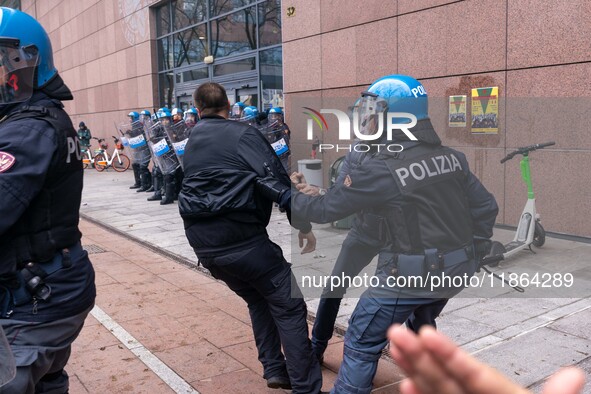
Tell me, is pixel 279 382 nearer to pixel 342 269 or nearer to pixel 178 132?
pixel 342 269

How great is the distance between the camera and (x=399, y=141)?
299cm

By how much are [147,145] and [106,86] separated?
29.1ft

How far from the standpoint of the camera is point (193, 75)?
716 inches

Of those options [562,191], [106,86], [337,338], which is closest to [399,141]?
[337,338]

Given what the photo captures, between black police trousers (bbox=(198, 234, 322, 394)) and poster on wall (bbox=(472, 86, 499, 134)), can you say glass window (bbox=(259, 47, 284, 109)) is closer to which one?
poster on wall (bbox=(472, 86, 499, 134))

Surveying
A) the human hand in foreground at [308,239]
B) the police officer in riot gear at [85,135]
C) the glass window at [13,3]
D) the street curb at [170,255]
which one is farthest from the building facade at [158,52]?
the human hand in foreground at [308,239]

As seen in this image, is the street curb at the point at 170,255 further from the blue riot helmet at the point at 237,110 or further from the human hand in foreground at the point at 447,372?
the human hand in foreground at the point at 447,372

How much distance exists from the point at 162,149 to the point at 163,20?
7.83 meters

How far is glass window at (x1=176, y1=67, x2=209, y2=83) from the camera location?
1759 cm

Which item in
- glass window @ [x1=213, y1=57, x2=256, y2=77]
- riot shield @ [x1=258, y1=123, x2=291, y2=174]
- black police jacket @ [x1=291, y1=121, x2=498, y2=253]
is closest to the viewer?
black police jacket @ [x1=291, y1=121, x2=498, y2=253]

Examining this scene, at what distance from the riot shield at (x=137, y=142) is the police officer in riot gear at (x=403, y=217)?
12661 mm

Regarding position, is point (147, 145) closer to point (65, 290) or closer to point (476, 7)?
point (476, 7)

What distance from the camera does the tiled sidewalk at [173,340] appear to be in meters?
4.08

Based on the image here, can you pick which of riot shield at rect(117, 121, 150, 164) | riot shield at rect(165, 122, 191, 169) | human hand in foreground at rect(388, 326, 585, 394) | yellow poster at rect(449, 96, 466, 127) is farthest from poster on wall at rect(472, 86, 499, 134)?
riot shield at rect(117, 121, 150, 164)
